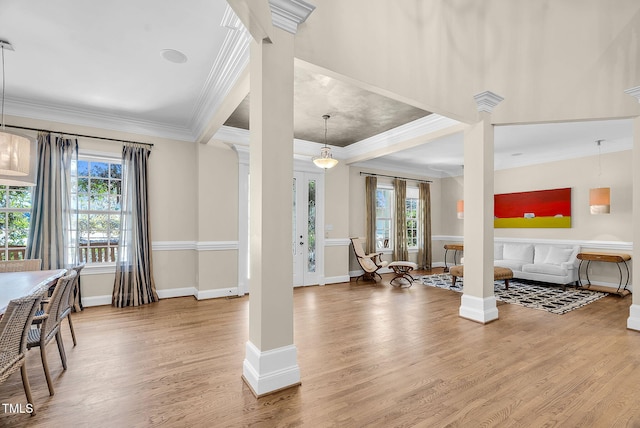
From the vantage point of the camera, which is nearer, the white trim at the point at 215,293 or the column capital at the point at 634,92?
the column capital at the point at 634,92

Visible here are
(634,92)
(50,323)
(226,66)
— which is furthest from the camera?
(634,92)

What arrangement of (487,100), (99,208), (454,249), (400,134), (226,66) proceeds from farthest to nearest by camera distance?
(454,249)
(400,134)
(99,208)
(487,100)
(226,66)

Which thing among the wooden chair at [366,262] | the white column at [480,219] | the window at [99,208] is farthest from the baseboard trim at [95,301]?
the white column at [480,219]

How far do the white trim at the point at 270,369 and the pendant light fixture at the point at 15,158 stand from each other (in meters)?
2.56

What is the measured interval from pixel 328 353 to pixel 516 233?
6.66 metres

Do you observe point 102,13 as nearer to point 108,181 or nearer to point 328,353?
point 108,181

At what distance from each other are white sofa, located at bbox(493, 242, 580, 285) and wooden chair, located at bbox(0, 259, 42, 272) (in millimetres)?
7622

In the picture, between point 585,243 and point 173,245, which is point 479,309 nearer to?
point 585,243

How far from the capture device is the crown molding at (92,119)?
4.15 metres

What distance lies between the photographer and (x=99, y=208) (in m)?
4.83

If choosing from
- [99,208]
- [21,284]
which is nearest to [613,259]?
[21,284]

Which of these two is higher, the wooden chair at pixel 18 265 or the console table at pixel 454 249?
the wooden chair at pixel 18 265

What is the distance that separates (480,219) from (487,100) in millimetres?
1524

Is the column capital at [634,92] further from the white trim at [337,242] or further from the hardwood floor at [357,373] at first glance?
the white trim at [337,242]
